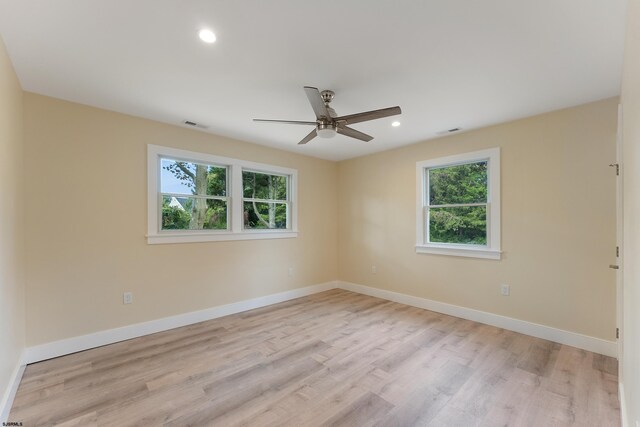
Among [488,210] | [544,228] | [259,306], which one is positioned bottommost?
[259,306]

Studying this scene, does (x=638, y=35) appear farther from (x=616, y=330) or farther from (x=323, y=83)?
(x=616, y=330)

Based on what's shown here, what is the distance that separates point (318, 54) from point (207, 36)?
75 centimetres

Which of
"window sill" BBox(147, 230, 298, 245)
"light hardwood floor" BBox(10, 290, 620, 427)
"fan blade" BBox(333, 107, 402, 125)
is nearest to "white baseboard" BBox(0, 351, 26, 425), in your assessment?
"light hardwood floor" BBox(10, 290, 620, 427)

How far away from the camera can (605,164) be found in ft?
9.09

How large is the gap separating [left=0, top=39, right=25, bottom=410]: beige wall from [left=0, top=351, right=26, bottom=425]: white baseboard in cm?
5

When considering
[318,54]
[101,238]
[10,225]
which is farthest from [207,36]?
[101,238]

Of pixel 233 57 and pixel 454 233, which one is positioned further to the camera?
pixel 454 233

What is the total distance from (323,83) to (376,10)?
878 mm

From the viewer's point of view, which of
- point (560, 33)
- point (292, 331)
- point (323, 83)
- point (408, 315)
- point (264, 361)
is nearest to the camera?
point (560, 33)

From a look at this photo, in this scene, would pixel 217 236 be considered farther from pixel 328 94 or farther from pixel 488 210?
pixel 488 210

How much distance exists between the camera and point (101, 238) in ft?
9.84

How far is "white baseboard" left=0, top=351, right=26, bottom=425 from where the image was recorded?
6.05ft

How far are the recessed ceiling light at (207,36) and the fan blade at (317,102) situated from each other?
67 centimetres

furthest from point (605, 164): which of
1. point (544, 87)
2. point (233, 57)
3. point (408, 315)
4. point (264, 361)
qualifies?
point (264, 361)
